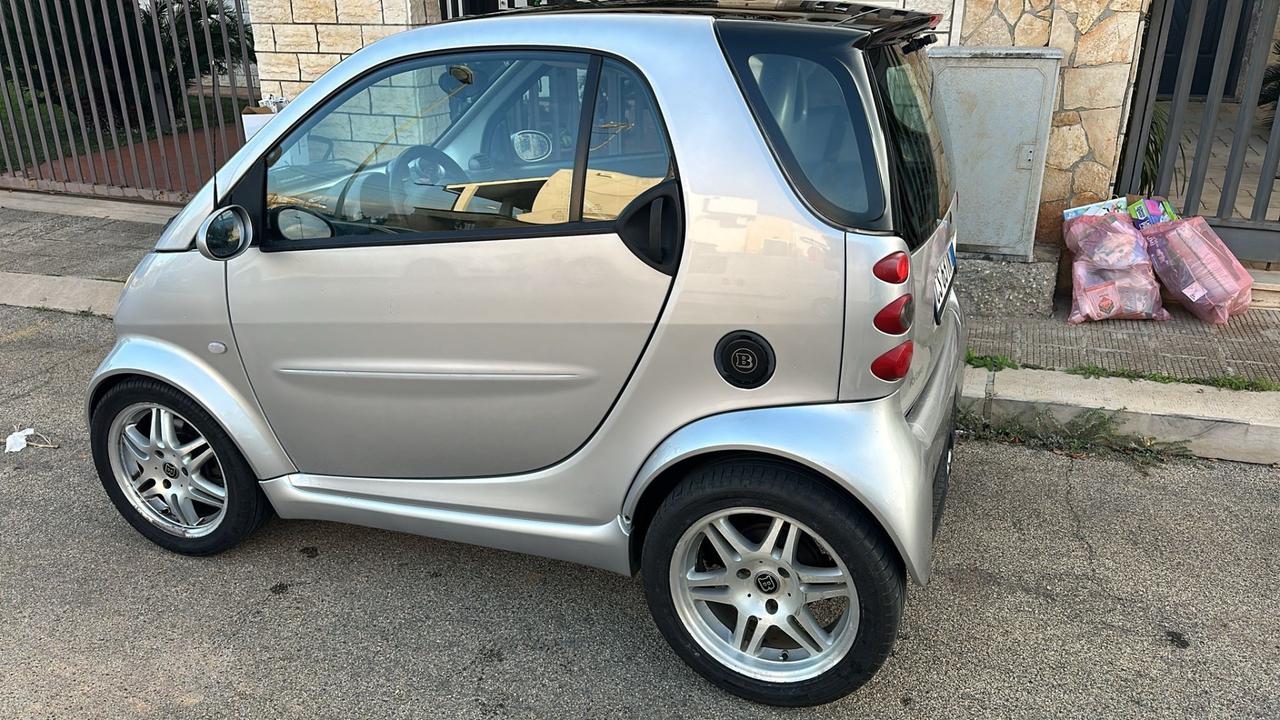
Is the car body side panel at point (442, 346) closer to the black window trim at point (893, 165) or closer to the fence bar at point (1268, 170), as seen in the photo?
the black window trim at point (893, 165)

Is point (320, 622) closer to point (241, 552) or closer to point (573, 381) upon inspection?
point (241, 552)

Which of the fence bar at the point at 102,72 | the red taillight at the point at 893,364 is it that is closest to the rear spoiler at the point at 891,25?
the red taillight at the point at 893,364

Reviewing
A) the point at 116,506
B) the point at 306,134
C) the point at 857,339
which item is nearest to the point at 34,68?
the point at 116,506

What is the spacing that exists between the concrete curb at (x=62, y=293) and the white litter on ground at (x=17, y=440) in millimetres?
1543

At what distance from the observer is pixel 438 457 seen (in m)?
2.89

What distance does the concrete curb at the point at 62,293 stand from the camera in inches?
227

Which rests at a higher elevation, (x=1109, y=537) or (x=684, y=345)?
(x=684, y=345)

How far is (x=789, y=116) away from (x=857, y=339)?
0.55 meters

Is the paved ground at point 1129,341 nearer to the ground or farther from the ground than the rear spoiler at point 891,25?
nearer to the ground

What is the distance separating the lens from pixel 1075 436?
407 centimetres

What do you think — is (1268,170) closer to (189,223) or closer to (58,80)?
(189,223)

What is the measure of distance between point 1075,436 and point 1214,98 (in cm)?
214

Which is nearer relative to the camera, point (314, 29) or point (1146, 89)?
point (1146, 89)

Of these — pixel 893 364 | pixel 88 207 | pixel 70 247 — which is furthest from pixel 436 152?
pixel 88 207
